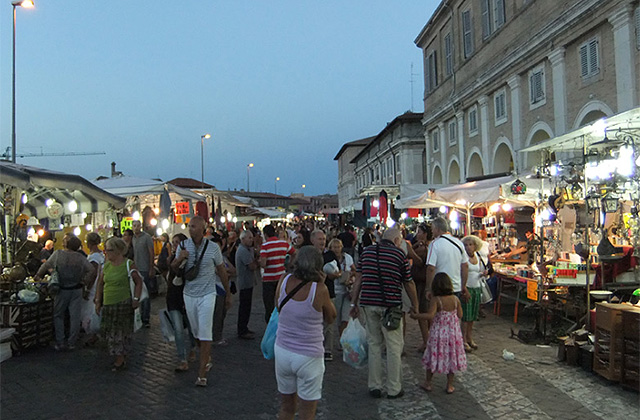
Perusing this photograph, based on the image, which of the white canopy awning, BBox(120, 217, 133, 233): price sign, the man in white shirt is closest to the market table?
the white canopy awning

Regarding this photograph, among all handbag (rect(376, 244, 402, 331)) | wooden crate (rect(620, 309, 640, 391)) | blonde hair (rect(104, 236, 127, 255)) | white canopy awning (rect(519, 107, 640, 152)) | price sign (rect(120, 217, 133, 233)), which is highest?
white canopy awning (rect(519, 107, 640, 152))

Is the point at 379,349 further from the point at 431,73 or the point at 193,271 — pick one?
the point at 431,73

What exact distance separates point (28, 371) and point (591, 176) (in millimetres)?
8353

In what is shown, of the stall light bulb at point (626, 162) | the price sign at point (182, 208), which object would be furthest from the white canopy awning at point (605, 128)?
the price sign at point (182, 208)

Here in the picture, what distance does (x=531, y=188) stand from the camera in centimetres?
1134

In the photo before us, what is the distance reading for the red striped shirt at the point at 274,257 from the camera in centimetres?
798

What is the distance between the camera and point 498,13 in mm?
22672

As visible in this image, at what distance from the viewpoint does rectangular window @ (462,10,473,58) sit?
2622 cm

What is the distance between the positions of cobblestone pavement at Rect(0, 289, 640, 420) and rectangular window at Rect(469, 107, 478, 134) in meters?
19.9

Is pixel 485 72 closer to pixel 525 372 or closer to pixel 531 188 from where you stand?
pixel 531 188

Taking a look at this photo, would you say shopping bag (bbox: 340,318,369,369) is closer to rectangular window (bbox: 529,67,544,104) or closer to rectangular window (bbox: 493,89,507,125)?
rectangular window (bbox: 529,67,544,104)

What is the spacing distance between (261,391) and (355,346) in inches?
51.2

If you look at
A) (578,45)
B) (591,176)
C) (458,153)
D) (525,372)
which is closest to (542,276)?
(591,176)

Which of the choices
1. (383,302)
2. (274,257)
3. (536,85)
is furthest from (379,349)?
(536,85)
